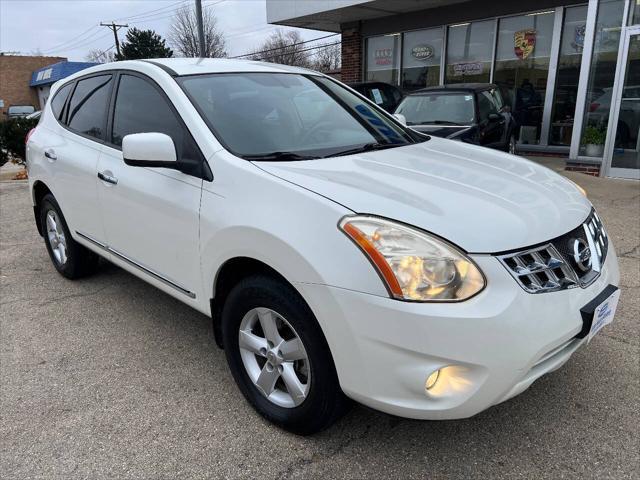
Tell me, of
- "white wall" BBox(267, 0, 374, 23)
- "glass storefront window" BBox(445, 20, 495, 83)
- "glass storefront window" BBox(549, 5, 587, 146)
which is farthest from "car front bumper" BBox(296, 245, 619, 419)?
"glass storefront window" BBox(445, 20, 495, 83)

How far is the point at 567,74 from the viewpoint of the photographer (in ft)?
34.8

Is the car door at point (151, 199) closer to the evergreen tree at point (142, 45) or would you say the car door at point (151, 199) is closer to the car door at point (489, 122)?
the car door at point (489, 122)

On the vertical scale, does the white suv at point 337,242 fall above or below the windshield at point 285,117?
below

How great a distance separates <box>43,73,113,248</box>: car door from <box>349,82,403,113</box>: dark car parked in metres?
7.37

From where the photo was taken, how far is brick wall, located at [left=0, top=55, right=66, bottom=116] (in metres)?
46.4

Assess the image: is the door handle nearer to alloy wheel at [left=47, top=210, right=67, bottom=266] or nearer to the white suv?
the white suv

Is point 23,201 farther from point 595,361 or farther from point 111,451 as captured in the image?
point 595,361

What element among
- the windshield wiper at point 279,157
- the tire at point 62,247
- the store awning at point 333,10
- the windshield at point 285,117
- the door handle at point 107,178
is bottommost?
the tire at point 62,247

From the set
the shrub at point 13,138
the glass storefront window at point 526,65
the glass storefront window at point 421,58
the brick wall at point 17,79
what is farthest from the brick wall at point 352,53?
the brick wall at point 17,79

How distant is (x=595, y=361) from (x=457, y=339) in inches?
64.9

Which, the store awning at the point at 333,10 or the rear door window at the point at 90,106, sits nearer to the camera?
the rear door window at the point at 90,106

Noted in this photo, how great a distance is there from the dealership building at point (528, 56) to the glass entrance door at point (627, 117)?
1cm

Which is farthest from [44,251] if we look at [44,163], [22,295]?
[44,163]

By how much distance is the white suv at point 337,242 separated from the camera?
5.95 feet
